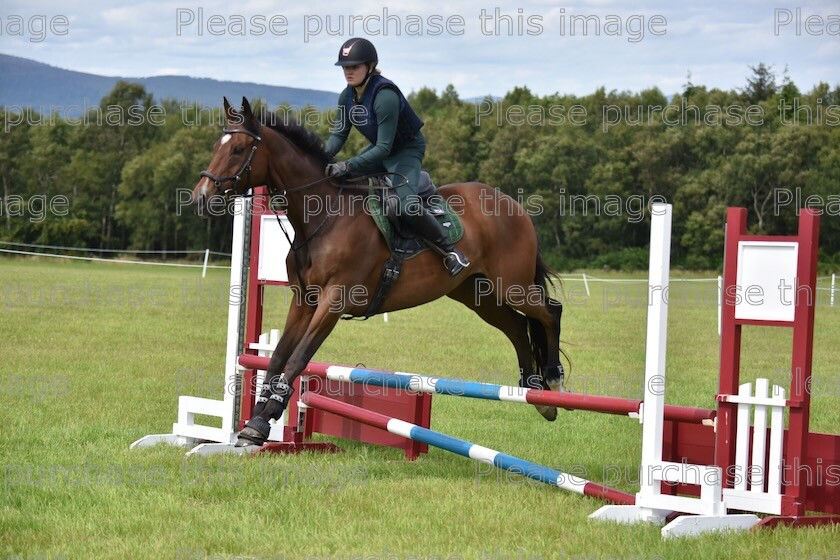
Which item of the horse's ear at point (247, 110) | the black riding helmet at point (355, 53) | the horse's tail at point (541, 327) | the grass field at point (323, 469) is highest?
the black riding helmet at point (355, 53)

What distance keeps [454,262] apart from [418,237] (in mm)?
285

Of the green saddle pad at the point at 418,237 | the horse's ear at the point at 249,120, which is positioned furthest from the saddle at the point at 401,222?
the horse's ear at the point at 249,120

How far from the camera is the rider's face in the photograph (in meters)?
5.78

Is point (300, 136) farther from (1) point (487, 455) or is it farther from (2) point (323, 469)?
(1) point (487, 455)

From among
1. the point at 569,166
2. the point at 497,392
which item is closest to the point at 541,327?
the point at 497,392

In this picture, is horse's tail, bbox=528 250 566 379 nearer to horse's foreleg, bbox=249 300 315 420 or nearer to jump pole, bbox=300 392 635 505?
jump pole, bbox=300 392 635 505

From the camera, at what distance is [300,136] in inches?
235

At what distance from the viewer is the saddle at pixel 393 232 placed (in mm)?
5980

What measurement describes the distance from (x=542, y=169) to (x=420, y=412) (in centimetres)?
3979

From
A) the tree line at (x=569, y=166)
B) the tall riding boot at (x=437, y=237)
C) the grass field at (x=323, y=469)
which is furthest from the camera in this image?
the tree line at (x=569, y=166)

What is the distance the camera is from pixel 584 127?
48.6 m

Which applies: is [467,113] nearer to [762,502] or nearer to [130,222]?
[130,222]

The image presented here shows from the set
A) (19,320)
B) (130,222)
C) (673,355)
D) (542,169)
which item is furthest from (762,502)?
(130,222)

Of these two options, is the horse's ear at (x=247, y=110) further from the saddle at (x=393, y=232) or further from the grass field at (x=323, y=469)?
the grass field at (x=323, y=469)
